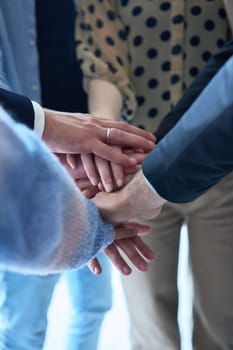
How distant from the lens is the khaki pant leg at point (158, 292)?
103 cm

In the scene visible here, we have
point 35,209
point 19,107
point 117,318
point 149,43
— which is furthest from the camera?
point 117,318

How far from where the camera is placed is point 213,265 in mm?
1026

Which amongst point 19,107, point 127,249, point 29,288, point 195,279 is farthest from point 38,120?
point 195,279

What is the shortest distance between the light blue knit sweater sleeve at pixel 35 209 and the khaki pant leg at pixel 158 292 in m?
0.44

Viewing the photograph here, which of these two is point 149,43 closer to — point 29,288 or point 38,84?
point 38,84

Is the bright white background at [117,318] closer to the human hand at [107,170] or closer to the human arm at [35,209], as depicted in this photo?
the human hand at [107,170]

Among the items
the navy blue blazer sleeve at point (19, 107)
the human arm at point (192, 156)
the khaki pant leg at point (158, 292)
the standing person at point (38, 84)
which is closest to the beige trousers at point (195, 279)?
the khaki pant leg at point (158, 292)

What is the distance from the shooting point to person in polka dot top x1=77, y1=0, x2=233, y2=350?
0.93 m

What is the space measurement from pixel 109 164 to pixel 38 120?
0.14 m

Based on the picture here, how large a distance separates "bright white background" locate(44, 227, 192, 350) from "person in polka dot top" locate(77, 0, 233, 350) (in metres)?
0.08

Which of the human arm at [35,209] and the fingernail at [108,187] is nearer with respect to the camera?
the human arm at [35,209]

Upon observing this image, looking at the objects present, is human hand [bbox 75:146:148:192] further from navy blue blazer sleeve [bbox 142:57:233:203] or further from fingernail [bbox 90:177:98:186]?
navy blue blazer sleeve [bbox 142:57:233:203]

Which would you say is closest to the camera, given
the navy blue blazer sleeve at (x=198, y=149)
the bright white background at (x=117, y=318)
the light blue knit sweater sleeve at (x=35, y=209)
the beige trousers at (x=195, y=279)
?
the light blue knit sweater sleeve at (x=35, y=209)

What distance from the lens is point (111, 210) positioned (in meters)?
0.80
